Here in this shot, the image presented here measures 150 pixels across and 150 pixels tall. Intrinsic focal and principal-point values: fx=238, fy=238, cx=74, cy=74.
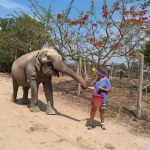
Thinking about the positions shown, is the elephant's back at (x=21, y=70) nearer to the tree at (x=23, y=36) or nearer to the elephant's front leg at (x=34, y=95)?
the elephant's front leg at (x=34, y=95)

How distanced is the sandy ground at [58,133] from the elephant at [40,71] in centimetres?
47

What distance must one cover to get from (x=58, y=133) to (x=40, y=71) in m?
2.08

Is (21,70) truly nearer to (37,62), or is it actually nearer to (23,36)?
(37,62)

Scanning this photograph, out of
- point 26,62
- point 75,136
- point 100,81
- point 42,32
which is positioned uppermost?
point 42,32

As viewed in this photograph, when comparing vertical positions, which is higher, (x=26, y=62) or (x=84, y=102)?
(x=26, y=62)

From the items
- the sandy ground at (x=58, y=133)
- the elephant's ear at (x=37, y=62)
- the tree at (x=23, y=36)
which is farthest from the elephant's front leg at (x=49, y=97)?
the tree at (x=23, y=36)

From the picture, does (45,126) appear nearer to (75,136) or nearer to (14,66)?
(75,136)

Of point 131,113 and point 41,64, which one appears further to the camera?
point 131,113

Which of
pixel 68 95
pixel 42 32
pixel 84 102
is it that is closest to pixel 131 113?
pixel 84 102

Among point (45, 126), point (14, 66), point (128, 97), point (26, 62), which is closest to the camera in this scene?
point (45, 126)

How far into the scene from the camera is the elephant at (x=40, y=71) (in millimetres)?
6168

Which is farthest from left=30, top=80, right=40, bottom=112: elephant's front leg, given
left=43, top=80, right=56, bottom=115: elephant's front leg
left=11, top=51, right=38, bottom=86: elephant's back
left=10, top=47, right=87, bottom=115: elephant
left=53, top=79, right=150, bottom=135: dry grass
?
left=53, top=79, right=150, bottom=135: dry grass

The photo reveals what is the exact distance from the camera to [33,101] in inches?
268

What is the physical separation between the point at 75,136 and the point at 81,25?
712 centimetres
